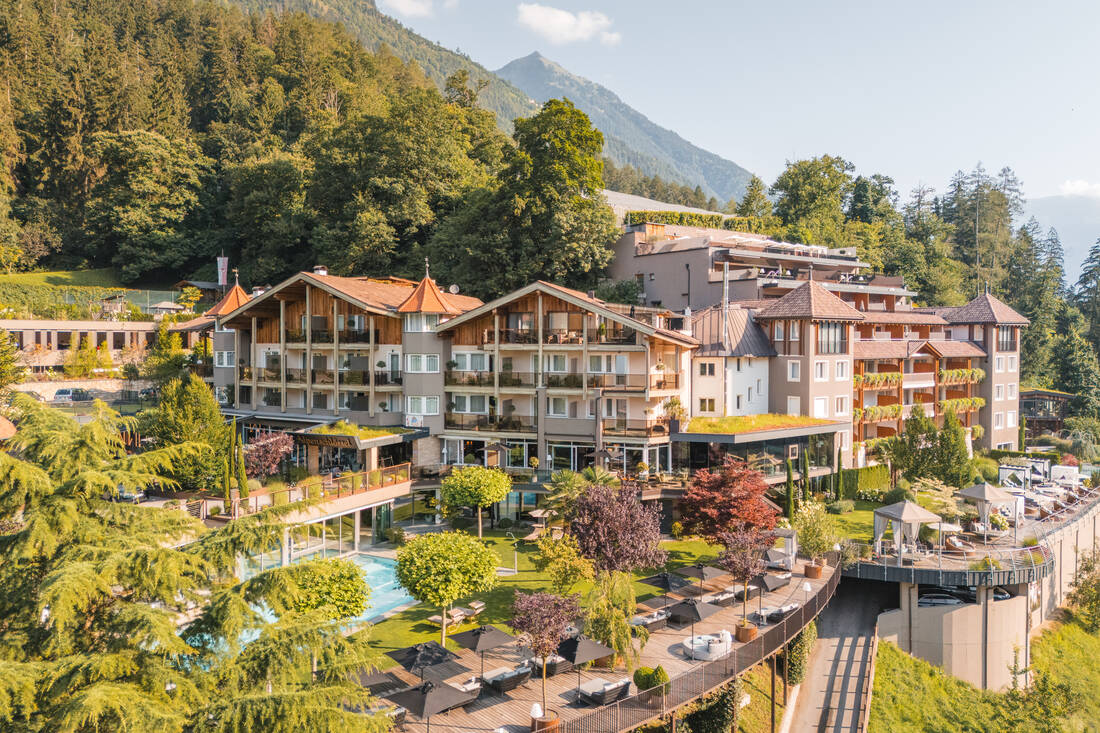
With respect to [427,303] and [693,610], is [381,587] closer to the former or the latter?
[693,610]

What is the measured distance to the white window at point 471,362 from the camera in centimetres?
4109

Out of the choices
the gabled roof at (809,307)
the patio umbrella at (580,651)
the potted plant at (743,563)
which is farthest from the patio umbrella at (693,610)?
the gabled roof at (809,307)

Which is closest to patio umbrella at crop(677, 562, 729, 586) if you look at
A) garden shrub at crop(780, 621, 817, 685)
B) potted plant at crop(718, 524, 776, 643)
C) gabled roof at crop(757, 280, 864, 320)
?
potted plant at crop(718, 524, 776, 643)

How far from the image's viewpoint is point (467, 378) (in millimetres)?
40781

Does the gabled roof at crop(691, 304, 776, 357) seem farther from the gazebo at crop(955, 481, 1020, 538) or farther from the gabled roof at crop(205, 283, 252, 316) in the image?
the gabled roof at crop(205, 283, 252, 316)

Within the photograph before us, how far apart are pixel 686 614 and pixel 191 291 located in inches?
2073

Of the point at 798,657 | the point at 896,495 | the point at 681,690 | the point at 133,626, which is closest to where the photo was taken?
the point at 133,626

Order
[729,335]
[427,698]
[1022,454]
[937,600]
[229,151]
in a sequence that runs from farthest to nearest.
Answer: [229,151] → [1022,454] → [729,335] → [937,600] → [427,698]

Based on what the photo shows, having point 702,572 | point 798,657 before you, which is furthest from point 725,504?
point 798,657

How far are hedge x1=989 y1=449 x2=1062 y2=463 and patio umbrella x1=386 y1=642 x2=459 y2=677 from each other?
47501 millimetres

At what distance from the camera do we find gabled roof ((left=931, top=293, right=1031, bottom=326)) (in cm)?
5647

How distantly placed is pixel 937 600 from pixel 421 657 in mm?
24080

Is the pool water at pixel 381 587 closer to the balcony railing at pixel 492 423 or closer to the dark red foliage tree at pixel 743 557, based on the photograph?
the balcony railing at pixel 492 423

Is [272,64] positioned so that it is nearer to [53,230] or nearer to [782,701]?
[53,230]
